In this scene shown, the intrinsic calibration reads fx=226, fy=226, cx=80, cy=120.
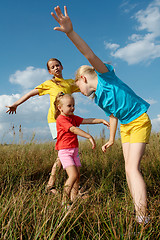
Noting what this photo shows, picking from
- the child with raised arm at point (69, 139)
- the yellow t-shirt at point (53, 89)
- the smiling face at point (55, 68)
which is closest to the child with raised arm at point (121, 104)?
the child with raised arm at point (69, 139)

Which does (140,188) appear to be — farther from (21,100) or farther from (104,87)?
(21,100)

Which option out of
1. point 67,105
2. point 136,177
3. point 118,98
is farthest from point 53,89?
point 136,177

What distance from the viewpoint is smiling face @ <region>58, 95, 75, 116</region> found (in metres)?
3.06

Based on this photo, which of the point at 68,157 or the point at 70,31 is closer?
the point at 70,31

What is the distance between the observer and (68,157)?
2889 millimetres

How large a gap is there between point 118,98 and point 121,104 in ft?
0.22

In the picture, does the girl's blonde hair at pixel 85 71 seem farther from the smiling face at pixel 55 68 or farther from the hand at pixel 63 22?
the smiling face at pixel 55 68

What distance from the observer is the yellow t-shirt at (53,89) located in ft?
12.1

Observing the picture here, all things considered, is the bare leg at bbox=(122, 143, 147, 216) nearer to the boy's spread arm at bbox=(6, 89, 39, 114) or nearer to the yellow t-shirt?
the yellow t-shirt

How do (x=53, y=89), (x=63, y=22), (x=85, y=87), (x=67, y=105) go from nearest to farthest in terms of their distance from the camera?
(x=63, y=22) → (x=85, y=87) → (x=67, y=105) → (x=53, y=89)

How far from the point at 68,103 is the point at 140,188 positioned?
1492mm

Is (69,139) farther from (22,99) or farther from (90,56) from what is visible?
(22,99)

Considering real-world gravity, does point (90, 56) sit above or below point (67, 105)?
above

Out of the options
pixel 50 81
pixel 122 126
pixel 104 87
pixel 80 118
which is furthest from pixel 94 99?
pixel 50 81
